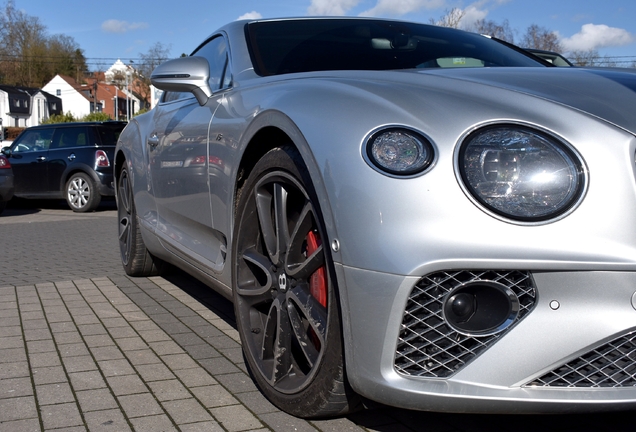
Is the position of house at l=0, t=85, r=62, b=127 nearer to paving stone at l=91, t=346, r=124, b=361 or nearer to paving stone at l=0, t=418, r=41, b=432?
paving stone at l=91, t=346, r=124, b=361

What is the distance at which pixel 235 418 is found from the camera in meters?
2.76

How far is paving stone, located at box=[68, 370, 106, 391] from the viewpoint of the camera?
3.16 meters

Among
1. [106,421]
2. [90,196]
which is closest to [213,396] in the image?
[106,421]

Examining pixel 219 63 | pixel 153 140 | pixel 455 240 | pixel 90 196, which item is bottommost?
pixel 90 196

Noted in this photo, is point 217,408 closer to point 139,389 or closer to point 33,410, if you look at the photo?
point 139,389

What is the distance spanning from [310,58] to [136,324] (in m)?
1.85

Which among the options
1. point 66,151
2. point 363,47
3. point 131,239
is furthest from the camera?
point 66,151

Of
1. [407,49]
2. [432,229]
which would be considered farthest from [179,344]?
[432,229]

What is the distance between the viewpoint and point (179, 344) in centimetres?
385

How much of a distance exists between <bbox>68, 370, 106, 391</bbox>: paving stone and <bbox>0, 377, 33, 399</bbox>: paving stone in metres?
0.18

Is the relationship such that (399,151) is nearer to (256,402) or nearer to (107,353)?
(256,402)

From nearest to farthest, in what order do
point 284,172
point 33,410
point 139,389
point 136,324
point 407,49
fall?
point 284,172
point 33,410
point 139,389
point 407,49
point 136,324

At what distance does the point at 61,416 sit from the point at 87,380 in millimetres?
449

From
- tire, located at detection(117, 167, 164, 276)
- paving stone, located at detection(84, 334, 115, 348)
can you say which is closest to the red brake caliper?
paving stone, located at detection(84, 334, 115, 348)
